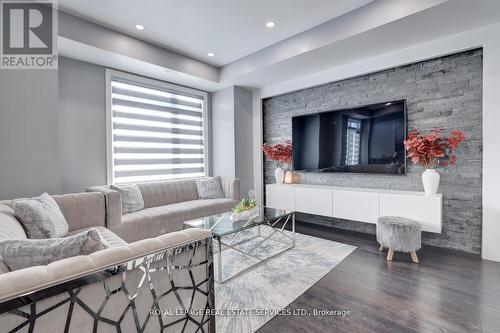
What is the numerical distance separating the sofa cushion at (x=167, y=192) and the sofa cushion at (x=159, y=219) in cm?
29

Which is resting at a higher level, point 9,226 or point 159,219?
point 9,226

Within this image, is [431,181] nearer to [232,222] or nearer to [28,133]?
[232,222]

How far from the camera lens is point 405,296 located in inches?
77.7

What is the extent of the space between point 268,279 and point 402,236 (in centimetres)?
153

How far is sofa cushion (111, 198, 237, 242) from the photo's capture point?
288cm

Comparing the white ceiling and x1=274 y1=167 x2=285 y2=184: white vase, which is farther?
x1=274 y1=167 x2=285 y2=184: white vase

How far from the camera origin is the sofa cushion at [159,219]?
113 inches

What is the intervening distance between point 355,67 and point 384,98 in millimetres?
628

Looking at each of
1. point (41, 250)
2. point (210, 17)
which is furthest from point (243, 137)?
point (41, 250)

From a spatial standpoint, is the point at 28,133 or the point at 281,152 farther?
the point at 281,152

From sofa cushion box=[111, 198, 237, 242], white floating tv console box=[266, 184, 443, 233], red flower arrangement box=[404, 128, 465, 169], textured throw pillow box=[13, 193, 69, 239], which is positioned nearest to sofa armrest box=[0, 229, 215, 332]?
textured throw pillow box=[13, 193, 69, 239]

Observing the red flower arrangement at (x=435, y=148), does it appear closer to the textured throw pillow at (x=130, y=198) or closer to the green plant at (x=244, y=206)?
the green plant at (x=244, y=206)

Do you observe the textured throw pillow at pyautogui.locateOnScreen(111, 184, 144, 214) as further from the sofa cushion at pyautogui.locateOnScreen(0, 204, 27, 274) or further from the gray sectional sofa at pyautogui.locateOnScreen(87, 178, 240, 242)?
the sofa cushion at pyautogui.locateOnScreen(0, 204, 27, 274)

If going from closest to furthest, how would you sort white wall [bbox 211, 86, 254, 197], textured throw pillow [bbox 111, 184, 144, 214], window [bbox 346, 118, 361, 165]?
textured throw pillow [bbox 111, 184, 144, 214] → window [bbox 346, 118, 361, 165] → white wall [bbox 211, 86, 254, 197]
